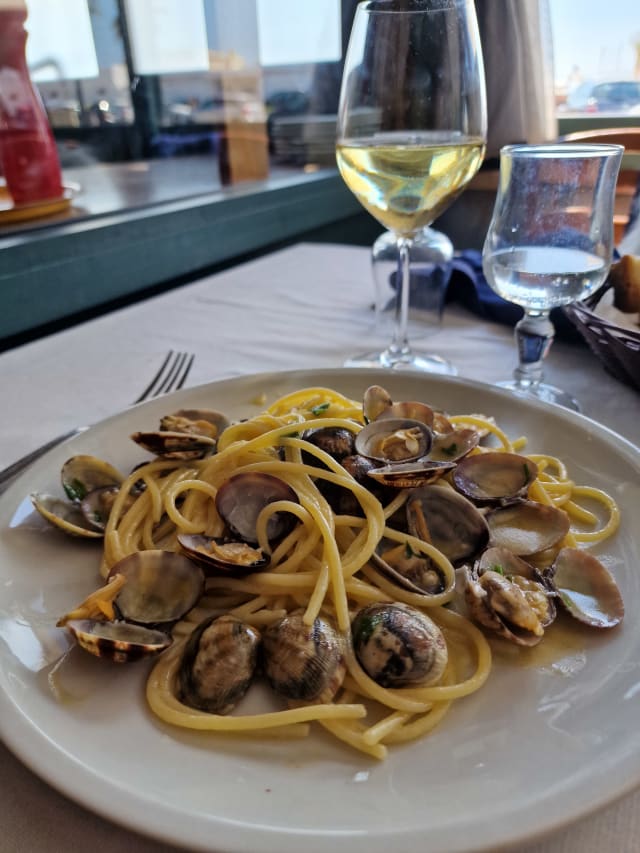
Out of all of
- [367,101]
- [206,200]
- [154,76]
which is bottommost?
[206,200]

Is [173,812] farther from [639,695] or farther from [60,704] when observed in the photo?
[639,695]

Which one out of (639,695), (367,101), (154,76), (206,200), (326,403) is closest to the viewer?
(639,695)

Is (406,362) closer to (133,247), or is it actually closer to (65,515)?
(65,515)

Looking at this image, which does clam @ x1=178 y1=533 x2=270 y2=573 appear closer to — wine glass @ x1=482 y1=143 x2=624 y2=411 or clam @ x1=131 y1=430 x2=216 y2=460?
clam @ x1=131 y1=430 x2=216 y2=460

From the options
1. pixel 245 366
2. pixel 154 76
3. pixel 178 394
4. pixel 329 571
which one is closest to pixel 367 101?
pixel 245 366

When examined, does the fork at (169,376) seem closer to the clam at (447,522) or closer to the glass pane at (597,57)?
the clam at (447,522)

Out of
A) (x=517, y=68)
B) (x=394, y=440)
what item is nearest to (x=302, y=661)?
(x=394, y=440)
